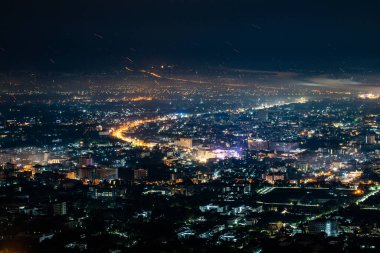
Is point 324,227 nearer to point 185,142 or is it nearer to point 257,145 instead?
point 257,145

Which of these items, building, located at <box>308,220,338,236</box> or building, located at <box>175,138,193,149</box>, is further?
building, located at <box>175,138,193,149</box>

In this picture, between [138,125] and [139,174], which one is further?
[138,125]

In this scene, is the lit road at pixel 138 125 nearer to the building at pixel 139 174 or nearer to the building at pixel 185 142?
the building at pixel 185 142

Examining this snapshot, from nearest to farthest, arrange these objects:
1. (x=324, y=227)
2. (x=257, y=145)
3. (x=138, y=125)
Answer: (x=324, y=227)
(x=257, y=145)
(x=138, y=125)

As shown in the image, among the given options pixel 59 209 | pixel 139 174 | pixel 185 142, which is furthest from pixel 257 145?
pixel 59 209

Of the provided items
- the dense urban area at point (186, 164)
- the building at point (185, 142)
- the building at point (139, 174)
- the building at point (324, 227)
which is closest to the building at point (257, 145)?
the dense urban area at point (186, 164)

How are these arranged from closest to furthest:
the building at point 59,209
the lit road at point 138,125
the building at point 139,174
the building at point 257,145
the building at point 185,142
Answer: the building at point 59,209, the building at point 139,174, the building at point 257,145, the building at point 185,142, the lit road at point 138,125

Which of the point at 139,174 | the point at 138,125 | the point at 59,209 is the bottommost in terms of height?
the point at 59,209

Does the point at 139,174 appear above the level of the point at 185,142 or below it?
A: below

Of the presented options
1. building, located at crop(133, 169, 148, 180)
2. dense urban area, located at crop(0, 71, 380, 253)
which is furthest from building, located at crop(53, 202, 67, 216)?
building, located at crop(133, 169, 148, 180)

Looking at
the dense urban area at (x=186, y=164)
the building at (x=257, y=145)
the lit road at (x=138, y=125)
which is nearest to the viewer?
the dense urban area at (x=186, y=164)

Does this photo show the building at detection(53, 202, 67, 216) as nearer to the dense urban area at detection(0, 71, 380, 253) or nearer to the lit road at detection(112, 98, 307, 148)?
the dense urban area at detection(0, 71, 380, 253)

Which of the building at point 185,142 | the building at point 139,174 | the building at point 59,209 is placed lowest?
the building at point 59,209
